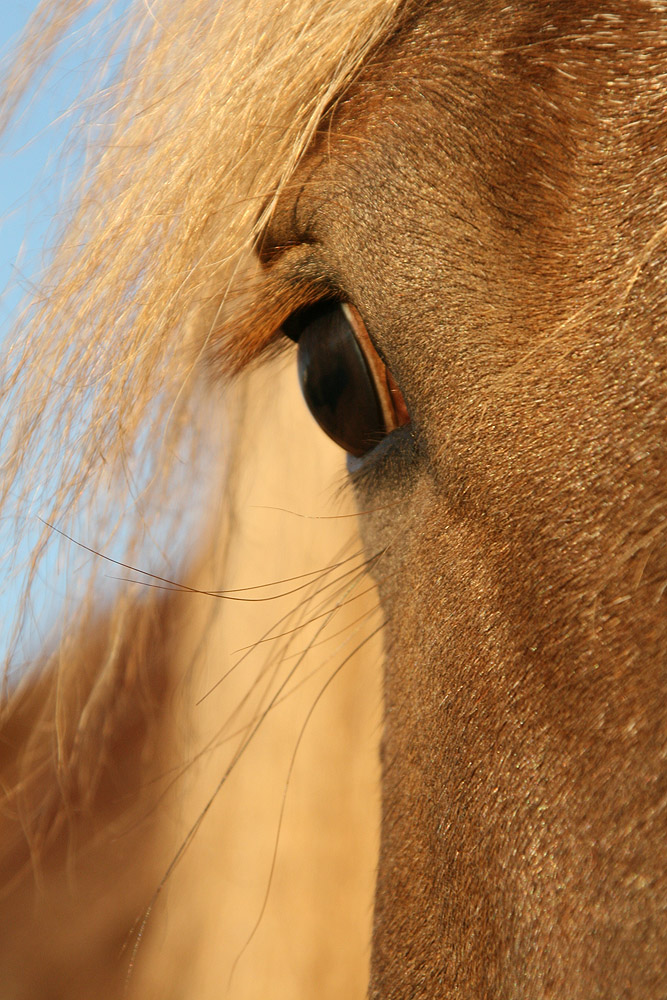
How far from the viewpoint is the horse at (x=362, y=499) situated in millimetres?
439

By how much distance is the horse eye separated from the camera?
26.1 inches

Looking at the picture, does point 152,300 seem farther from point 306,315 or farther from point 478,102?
point 478,102

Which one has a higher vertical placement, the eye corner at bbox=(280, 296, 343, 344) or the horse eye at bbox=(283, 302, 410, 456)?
the eye corner at bbox=(280, 296, 343, 344)

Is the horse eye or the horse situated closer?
the horse

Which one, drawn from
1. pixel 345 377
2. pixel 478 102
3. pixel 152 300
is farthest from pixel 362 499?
pixel 478 102

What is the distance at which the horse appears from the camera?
44 cm

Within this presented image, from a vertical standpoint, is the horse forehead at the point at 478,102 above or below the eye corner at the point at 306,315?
above

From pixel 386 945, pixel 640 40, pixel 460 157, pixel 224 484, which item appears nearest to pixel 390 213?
pixel 460 157

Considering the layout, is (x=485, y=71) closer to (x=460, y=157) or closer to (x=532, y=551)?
(x=460, y=157)

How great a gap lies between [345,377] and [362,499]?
0.37 ft

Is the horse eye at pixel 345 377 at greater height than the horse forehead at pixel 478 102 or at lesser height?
lesser

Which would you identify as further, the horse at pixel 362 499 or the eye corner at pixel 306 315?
the eye corner at pixel 306 315

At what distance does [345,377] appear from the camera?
26.9 inches

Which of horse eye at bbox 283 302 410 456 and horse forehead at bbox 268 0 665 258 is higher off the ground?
horse forehead at bbox 268 0 665 258
